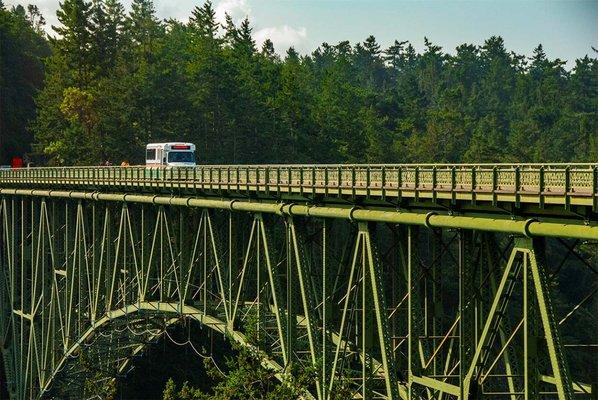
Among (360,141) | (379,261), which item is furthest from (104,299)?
(360,141)

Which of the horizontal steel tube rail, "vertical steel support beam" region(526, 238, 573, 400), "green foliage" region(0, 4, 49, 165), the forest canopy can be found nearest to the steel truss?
"vertical steel support beam" region(526, 238, 573, 400)

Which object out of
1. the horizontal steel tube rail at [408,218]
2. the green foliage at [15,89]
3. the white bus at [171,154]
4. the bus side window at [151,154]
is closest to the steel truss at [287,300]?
the horizontal steel tube rail at [408,218]

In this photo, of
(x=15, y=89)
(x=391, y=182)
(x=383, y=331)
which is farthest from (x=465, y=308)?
(x=15, y=89)

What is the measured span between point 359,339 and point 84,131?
238 feet

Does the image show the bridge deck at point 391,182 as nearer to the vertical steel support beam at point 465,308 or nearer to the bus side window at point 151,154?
the vertical steel support beam at point 465,308

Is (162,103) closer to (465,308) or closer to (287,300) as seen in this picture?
(287,300)

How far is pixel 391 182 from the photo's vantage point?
3347 centimetres

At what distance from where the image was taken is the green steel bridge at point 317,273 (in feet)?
89.0

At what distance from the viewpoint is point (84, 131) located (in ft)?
355

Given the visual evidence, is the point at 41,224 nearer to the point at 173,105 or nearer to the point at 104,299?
the point at 104,299

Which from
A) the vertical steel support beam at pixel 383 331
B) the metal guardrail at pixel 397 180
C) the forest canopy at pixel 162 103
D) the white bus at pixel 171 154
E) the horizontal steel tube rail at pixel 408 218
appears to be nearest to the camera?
the horizontal steel tube rail at pixel 408 218

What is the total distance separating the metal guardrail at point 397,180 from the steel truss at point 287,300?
A: 103cm

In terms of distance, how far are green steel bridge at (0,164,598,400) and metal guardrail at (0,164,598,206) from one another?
57 mm

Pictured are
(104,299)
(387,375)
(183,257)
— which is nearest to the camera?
(387,375)
